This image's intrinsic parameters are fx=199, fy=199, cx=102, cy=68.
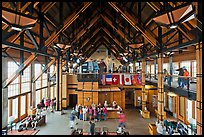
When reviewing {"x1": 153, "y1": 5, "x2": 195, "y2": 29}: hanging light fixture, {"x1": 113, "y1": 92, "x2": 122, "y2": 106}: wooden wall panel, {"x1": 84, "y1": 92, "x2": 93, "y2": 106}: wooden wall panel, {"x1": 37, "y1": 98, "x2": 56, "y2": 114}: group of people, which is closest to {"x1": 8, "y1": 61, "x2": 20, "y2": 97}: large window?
{"x1": 37, "y1": 98, "x2": 56, "y2": 114}: group of people

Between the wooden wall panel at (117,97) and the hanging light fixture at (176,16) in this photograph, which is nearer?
the hanging light fixture at (176,16)

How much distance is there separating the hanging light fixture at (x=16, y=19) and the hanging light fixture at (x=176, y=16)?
3838mm

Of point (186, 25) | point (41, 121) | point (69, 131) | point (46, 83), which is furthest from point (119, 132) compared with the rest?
point (46, 83)

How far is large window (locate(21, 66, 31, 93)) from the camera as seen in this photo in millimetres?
15492

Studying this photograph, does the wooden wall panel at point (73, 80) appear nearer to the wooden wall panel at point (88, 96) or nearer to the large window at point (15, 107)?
the wooden wall panel at point (88, 96)

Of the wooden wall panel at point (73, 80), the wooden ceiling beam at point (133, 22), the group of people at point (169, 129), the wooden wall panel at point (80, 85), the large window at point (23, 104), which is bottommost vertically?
the group of people at point (169, 129)

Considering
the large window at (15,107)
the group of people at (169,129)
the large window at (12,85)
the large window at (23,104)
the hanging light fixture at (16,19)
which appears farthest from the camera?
the large window at (23,104)

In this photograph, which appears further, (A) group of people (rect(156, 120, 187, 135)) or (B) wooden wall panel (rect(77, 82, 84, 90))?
(B) wooden wall panel (rect(77, 82, 84, 90))

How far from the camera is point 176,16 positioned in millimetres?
5531

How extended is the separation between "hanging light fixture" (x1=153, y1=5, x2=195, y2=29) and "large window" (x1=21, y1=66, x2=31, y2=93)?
41.0ft

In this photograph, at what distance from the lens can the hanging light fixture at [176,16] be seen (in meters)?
5.21

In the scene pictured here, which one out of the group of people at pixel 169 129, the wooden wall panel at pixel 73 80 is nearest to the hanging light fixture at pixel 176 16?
the group of people at pixel 169 129

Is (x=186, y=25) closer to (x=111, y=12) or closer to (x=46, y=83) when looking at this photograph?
(x=111, y=12)

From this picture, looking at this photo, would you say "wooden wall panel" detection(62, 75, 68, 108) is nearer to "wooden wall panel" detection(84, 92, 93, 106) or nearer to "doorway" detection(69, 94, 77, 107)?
"doorway" detection(69, 94, 77, 107)
